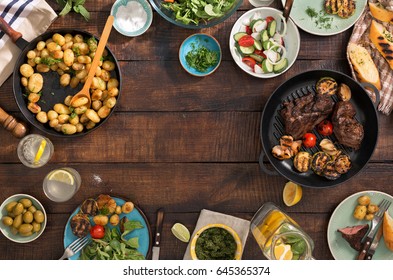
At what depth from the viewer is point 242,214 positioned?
277 cm

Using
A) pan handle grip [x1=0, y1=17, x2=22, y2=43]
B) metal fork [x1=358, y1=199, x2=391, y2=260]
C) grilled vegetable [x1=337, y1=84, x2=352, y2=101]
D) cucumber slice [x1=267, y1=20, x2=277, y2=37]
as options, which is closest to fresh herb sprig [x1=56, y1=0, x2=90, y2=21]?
pan handle grip [x1=0, y1=17, x2=22, y2=43]

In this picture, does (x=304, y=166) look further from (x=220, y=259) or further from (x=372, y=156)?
(x=220, y=259)

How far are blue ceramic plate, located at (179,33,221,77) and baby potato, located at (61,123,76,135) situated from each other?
2.17 ft

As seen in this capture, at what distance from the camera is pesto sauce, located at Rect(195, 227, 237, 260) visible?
8.76 feet

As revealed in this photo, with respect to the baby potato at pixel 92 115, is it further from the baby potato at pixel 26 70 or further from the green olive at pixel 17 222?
the green olive at pixel 17 222

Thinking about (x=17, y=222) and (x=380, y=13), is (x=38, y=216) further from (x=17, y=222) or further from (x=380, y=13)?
(x=380, y=13)

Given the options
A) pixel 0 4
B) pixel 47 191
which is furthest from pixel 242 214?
pixel 0 4

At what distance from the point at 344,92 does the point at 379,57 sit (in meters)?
0.31

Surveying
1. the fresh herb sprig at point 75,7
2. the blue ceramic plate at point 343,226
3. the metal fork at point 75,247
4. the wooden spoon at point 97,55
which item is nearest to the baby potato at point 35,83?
the wooden spoon at point 97,55

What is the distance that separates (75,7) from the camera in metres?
2.69

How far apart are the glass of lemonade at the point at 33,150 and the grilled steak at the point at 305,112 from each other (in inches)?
49.7

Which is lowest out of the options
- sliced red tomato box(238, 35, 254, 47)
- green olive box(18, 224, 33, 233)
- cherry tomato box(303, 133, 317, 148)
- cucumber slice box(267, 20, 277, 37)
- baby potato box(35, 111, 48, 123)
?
green olive box(18, 224, 33, 233)

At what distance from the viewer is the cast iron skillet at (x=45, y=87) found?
2639 millimetres

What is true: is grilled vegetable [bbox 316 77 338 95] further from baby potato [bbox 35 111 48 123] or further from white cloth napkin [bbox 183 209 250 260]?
baby potato [bbox 35 111 48 123]
